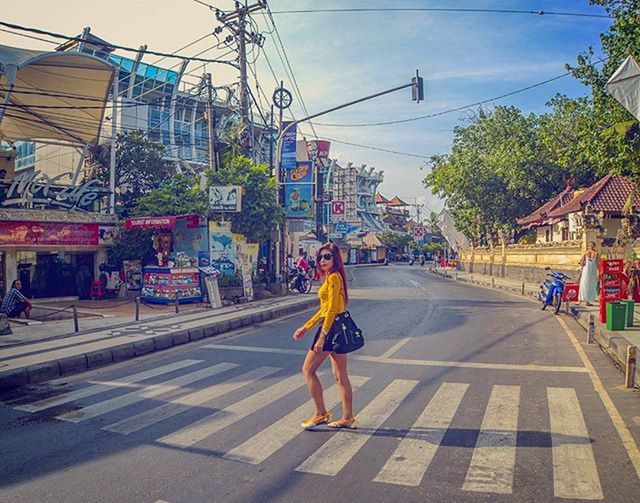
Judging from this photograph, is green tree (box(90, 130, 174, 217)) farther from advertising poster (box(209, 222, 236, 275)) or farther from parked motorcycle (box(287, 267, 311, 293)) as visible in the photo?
advertising poster (box(209, 222, 236, 275))

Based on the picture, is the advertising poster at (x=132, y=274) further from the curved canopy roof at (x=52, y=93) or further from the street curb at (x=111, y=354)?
the street curb at (x=111, y=354)

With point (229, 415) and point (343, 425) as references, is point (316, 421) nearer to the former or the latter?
point (343, 425)

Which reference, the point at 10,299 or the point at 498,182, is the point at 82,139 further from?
the point at 498,182

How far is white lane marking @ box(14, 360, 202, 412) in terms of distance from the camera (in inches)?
263

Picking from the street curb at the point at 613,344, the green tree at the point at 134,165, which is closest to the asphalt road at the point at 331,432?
the street curb at the point at 613,344

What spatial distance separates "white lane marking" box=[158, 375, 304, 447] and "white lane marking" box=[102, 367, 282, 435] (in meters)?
0.46

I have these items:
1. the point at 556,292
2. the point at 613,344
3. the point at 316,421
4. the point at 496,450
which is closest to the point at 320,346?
the point at 316,421

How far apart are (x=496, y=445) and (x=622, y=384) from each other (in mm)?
3484

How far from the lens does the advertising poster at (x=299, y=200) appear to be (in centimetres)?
2438

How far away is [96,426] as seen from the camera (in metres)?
5.71

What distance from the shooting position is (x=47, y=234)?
19.3 m

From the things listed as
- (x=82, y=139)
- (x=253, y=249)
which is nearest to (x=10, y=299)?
(x=253, y=249)

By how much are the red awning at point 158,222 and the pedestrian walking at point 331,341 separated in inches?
513

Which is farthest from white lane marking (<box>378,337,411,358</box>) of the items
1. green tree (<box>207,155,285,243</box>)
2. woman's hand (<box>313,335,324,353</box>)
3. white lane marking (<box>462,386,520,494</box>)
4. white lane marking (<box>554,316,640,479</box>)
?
green tree (<box>207,155,285,243</box>)
